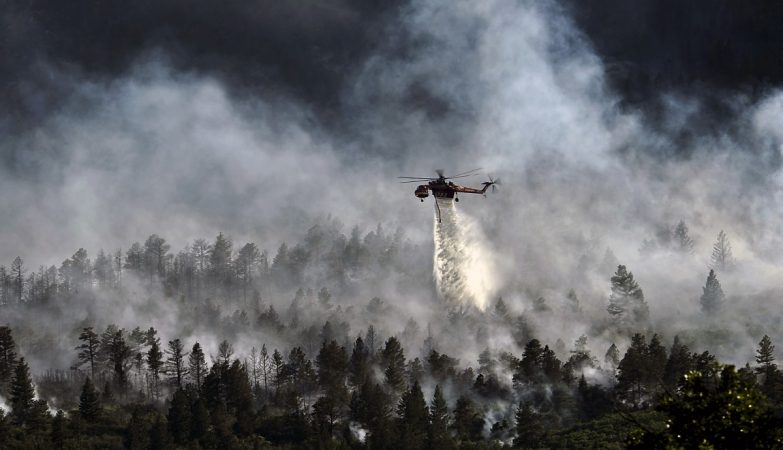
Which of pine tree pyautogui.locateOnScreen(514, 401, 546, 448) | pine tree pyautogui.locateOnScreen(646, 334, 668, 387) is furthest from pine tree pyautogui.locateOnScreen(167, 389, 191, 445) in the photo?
pine tree pyautogui.locateOnScreen(646, 334, 668, 387)

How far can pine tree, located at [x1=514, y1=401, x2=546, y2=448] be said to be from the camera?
17888cm

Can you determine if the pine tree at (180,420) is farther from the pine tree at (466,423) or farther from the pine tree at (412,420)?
the pine tree at (466,423)

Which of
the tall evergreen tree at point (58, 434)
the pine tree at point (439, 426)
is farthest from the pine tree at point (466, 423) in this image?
the tall evergreen tree at point (58, 434)

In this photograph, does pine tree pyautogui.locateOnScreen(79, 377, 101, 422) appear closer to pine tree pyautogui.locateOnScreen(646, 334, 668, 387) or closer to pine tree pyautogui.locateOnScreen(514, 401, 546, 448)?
pine tree pyautogui.locateOnScreen(514, 401, 546, 448)

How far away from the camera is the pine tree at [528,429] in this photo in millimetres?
178875

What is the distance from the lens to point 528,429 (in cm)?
18100

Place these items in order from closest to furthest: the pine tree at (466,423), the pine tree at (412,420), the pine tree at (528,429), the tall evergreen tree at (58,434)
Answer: the pine tree at (412,420) → the pine tree at (528,429) → the tall evergreen tree at (58,434) → the pine tree at (466,423)

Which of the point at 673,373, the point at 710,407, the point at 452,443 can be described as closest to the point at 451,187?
the point at 452,443

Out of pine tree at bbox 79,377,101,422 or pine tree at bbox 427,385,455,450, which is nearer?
pine tree at bbox 427,385,455,450

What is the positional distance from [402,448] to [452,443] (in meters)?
9.46

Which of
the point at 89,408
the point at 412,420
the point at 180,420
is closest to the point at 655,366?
the point at 412,420

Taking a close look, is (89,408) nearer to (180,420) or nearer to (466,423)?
(180,420)

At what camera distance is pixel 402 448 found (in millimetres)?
173375

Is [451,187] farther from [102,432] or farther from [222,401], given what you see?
[102,432]
